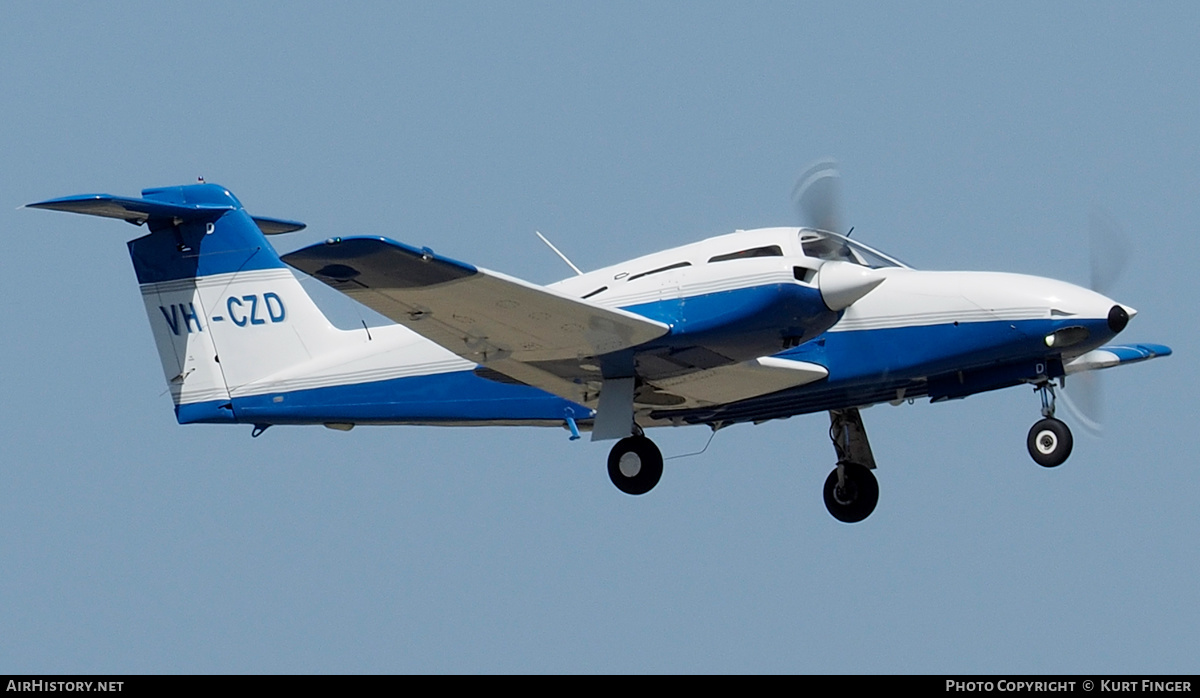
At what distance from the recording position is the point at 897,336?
17.7 m

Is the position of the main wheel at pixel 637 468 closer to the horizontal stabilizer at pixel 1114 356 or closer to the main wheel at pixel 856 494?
the main wheel at pixel 856 494

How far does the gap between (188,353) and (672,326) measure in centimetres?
655

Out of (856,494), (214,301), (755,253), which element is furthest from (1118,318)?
(214,301)

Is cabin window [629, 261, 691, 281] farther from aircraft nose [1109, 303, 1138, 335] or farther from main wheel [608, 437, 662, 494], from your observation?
aircraft nose [1109, 303, 1138, 335]

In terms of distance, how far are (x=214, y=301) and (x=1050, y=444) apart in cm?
961

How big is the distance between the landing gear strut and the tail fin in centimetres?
575

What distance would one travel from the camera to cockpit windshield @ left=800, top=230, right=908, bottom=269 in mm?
16766

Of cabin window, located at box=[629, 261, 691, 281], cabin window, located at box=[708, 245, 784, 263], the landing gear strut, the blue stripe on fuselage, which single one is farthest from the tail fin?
the landing gear strut

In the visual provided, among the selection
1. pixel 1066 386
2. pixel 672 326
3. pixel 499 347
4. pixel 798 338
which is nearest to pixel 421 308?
pixel 499 347

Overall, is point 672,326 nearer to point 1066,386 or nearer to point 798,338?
point 798,338

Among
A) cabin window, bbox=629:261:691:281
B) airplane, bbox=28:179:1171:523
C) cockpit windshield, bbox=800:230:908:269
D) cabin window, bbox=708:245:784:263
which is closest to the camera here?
airplane, bbox=28:179:1171:523

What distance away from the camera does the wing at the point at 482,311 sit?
50.3ft

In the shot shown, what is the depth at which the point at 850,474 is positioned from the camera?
19359 mm

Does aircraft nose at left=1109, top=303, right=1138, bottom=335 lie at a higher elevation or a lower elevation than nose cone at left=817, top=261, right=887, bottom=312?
lower
